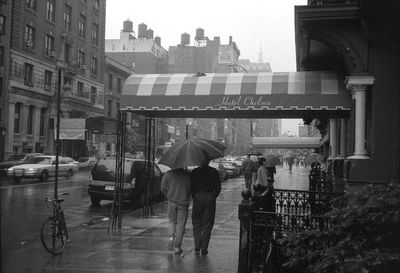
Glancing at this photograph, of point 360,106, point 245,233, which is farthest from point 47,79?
point 245,233

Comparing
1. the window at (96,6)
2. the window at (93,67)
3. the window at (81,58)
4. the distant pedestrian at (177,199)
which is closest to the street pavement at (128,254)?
the distant pedestrian at (177,199)

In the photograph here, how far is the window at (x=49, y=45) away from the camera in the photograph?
4864 centimetres

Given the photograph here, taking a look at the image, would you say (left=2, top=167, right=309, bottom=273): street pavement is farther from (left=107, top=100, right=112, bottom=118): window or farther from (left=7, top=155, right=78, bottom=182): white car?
(left=107, top=100, right=112, bottom=118): window

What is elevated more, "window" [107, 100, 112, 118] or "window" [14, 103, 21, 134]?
"window" [107, 100, 112, 118]

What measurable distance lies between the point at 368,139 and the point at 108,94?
188ft

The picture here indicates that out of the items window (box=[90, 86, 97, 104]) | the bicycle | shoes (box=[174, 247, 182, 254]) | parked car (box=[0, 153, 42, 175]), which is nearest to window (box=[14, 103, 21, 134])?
parked car (box=[0, 153, 42, 175])

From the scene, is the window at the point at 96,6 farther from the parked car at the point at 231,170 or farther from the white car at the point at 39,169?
the white car at the point at 39,169

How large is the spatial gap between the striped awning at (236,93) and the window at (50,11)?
3983 cm

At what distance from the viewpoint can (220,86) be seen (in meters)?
11.4

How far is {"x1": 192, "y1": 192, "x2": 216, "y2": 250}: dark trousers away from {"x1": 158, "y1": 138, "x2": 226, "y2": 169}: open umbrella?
0.61 metres

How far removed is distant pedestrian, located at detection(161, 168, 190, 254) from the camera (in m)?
8.89

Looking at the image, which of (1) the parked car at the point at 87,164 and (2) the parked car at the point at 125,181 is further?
(1) the parked car at the point at 87,164

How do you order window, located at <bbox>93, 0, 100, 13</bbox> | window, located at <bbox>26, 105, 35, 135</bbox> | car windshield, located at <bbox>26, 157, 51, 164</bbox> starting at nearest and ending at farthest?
car windshield, located at <bbox>26, 157, 51, 164</bbox>
window, located at <bbox>26, 105, 35, 135</bbox>
window, located at <bbox>93, 0, 100, 13</bbox>

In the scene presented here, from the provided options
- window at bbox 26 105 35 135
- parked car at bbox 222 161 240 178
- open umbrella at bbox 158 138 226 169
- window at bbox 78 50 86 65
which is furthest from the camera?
window at bbox 78 50 86 65
